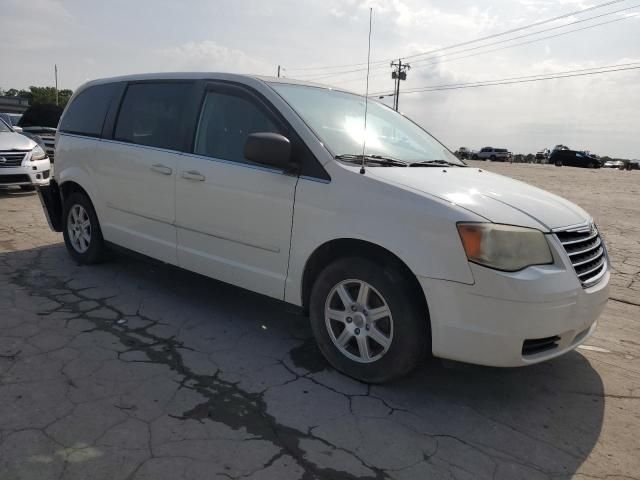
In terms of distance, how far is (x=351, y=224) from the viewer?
10.3 ft

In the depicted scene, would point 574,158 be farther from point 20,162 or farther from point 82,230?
point 82,230

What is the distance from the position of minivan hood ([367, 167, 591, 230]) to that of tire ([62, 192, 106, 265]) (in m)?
3.17

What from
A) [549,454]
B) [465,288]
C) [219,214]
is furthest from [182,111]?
[549,454]

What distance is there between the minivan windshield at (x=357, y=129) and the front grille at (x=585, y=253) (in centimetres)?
110

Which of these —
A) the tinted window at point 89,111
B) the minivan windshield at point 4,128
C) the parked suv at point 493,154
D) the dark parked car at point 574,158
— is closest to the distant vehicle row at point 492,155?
the parked suv at point 493,154

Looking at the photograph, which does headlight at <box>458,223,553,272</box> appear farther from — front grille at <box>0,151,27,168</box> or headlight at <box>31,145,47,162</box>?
→ headlight at <box>31,145,47,162</box>

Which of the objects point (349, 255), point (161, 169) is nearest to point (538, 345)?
point (349, 255)

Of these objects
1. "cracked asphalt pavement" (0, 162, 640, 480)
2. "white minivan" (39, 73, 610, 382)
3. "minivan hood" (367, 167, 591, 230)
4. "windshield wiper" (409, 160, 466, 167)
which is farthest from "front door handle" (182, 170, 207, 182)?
"windshield wiper" (409, 160, 466, 167)

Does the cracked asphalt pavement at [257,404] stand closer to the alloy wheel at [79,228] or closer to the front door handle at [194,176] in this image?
the alloy wheel at [79,228]

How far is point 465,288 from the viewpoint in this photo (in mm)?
2785

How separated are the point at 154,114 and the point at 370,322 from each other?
106 inches

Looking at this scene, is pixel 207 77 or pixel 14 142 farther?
Answer: pixel 14 142

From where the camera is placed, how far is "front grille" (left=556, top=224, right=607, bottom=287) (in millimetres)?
3002

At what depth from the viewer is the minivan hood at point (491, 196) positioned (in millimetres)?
2920
